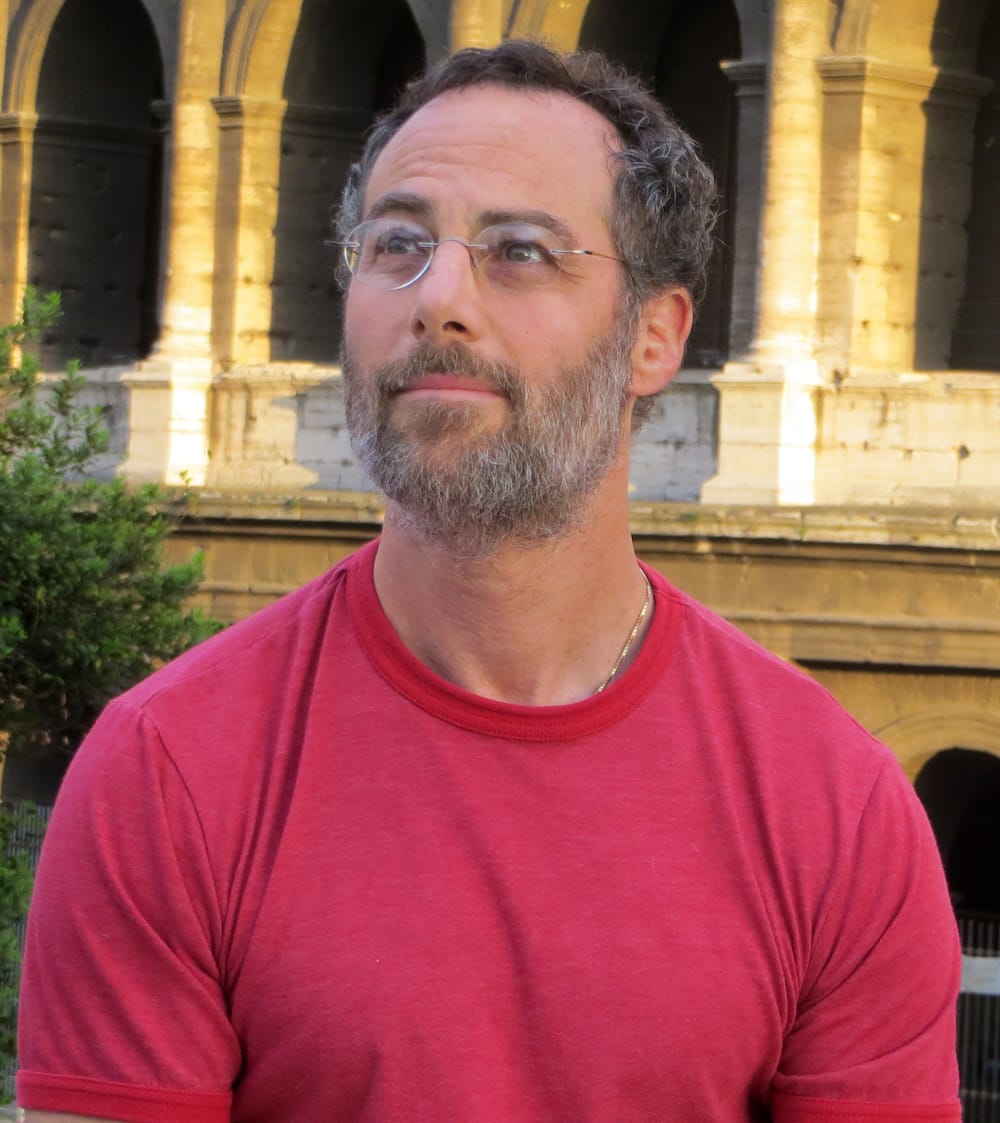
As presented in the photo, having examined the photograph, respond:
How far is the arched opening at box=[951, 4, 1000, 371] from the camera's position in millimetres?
12906

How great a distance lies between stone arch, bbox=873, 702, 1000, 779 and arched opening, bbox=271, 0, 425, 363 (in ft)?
14.7

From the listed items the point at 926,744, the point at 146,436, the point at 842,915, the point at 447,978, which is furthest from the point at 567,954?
the point at 146,436

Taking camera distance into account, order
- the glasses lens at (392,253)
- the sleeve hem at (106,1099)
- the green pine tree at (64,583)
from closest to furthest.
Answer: the sleeve hem at (106,1099) < the glasses lens at (392,253) < the green pine tree at (64,583)

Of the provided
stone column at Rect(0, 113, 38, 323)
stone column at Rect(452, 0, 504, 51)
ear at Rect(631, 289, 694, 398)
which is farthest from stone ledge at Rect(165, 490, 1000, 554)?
ear at Rect(631, 289, 694, 398)

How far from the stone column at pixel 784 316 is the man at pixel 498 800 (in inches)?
397

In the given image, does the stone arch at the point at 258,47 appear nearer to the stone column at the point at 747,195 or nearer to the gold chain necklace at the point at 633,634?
the stone column at the point at 747,195

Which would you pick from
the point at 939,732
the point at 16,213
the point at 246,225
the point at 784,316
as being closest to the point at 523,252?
the point at 939,732

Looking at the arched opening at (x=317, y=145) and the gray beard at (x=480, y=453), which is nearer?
the gray beard at (x=480, y=453)

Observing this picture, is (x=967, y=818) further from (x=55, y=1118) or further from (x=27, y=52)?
(x=55, y=1118)

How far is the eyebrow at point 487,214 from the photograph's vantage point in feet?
6.81

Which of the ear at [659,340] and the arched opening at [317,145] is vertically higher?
the arched opening at [317,145]

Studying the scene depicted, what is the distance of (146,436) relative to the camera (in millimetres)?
14344

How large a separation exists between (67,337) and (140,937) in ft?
47.7

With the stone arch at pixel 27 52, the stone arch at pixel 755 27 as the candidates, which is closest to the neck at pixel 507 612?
the stone arch at pixel 755 27
